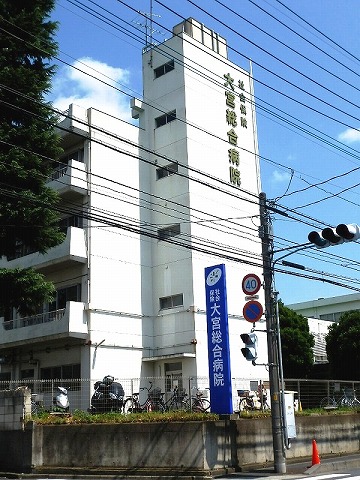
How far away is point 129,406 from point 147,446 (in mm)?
3805

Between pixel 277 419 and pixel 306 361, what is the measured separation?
20.7 meters

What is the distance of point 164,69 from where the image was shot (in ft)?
109

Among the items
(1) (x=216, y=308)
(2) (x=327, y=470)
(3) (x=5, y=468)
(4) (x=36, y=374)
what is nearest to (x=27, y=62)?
(1) (x=216, y=308)

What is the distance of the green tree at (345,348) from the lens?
3578 centimetres

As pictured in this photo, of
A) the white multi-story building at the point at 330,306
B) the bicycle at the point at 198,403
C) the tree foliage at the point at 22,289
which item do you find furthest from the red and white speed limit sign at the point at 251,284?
the white multi-story building at the point at 330,306

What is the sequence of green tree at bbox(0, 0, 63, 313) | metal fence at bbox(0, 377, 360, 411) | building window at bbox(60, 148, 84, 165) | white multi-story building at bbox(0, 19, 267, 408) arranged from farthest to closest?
1. building window at bbox(60, 148, 84, 165)
2. white multi-story building at bbox(0, 19, 267, 408)
3. metal fence at bbox(0, 377, 360, 411)
4. green tree at bbox(0, 0, 63, 313)

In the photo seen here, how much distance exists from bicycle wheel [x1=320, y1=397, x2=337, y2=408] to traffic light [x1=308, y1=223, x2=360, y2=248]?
10196 mm

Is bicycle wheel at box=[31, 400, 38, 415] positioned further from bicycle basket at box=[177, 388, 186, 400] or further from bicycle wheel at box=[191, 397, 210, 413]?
bicycle wheel at box=[191, 397, 210, 413]

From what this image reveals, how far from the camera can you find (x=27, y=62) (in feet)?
64.2

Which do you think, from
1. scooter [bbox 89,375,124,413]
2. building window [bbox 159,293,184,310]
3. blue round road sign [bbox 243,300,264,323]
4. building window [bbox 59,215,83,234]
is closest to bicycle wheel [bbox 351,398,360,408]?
building window [bbox 159,293,184,310]

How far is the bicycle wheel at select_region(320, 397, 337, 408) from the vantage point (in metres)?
23.1

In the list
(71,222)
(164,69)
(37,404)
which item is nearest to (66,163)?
(71,222)

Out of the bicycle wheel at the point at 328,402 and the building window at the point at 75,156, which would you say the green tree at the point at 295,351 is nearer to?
the bicycle wheel at the point at 328,402

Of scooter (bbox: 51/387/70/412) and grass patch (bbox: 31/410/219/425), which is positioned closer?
grass patch (bbox: 31/410/219/425)
